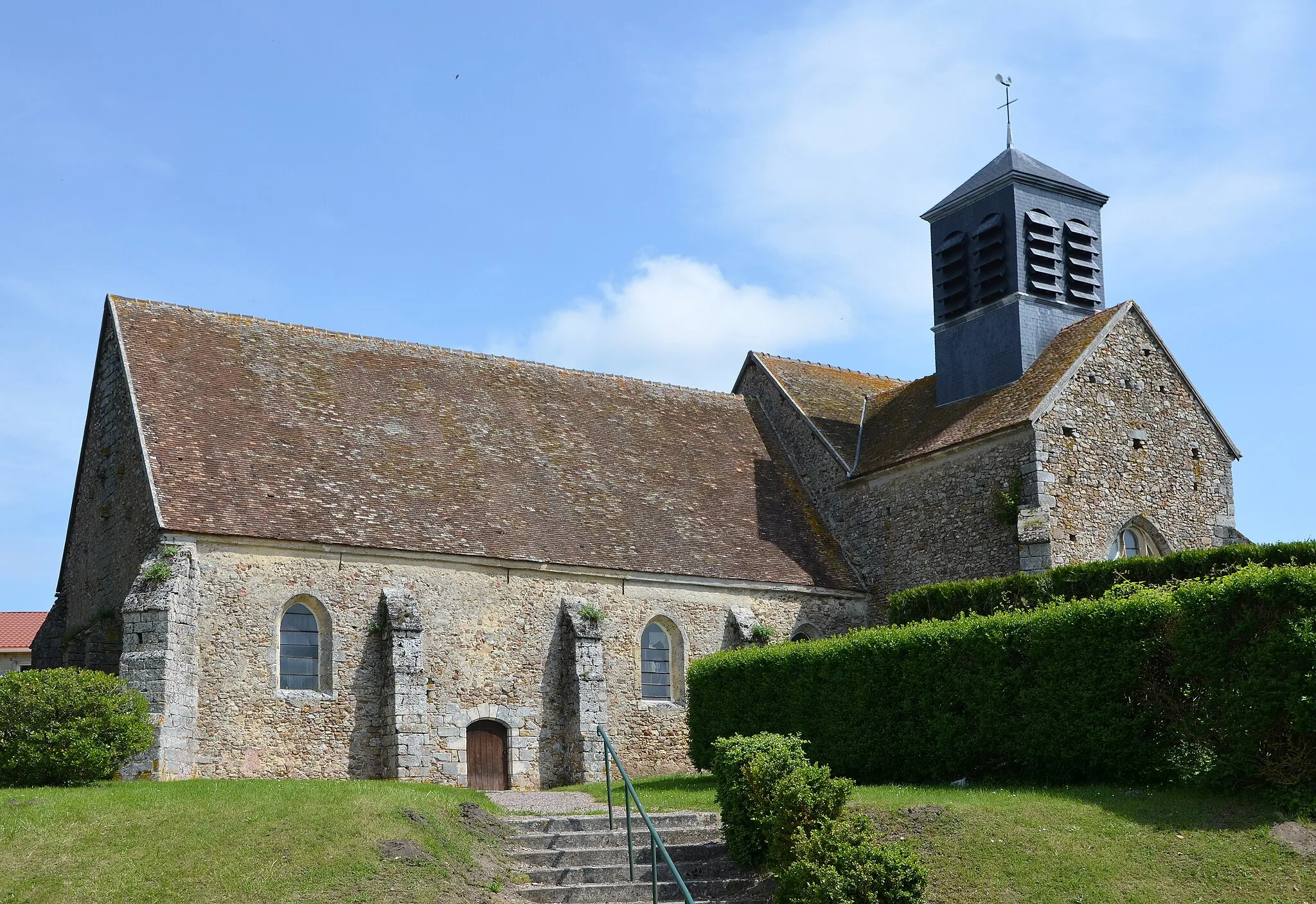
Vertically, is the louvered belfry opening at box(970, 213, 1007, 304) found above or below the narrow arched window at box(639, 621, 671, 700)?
above

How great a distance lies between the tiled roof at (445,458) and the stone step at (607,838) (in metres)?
7.80

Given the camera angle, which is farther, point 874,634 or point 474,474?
point 474,474

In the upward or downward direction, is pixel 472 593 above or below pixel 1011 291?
below

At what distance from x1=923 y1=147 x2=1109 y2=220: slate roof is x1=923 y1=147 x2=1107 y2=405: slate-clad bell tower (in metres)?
0.02

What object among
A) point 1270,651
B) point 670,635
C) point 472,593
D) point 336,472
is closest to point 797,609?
point 670,635

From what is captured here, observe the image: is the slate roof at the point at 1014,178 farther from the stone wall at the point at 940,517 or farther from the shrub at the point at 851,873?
the shrub at the point at 851,873

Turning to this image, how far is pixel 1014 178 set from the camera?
26859 mm

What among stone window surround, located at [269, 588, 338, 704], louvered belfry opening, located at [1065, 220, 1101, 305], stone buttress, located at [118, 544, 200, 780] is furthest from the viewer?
louvered belfry opening, located at [1065, 220, 1101, 305]

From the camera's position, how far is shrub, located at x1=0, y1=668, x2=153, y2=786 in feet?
52.4

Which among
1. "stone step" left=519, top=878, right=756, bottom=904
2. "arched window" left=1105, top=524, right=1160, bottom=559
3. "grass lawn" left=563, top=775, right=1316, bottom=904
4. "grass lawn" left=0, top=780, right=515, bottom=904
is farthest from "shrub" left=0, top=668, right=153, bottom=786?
"arched window" left=1105, top=524, right=1160, bottom=559

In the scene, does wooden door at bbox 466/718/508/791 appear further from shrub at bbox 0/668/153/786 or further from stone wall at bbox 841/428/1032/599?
stone wall at bbox 841/428/1032/599

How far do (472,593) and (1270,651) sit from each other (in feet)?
42.4

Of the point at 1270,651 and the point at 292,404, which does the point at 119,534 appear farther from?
the point at 1270,651

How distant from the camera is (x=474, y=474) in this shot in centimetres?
2473
